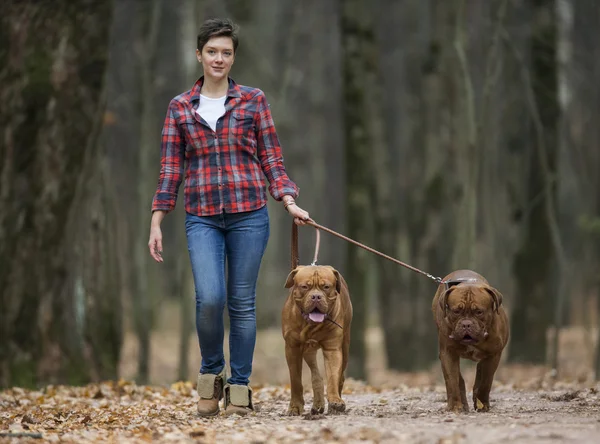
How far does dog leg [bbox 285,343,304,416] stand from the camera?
779cm

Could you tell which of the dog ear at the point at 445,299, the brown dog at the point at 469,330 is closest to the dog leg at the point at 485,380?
the brown dog at the point at 469,330

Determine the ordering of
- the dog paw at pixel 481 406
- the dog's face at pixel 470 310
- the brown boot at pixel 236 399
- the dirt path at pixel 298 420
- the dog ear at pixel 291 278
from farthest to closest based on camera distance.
Result: the dog paw at pixel 481 406 < the brown boot at pixel 236 399 < the dog ear at pixel 291 278 < the dog's face at pixel 470 310 < the dirt path at pixel 298 420

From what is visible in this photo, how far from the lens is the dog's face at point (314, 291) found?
740cm

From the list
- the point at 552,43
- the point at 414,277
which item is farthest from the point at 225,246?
the point at 414,277

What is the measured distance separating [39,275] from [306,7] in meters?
18.1

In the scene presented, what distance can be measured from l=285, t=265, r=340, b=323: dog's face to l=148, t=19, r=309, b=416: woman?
475 millimetres

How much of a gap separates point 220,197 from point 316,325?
1191mm

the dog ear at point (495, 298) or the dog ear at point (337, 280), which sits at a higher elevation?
the dog ear at point (337, 280)

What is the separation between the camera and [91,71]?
12.1 m

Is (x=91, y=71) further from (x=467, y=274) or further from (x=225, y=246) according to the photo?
(x=467, y=274)

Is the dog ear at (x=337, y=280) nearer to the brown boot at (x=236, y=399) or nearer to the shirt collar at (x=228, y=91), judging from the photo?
the brown boot at (x=236, y=399)

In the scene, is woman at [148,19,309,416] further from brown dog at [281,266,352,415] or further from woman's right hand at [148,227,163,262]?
brown dog at [281,266,352,415]

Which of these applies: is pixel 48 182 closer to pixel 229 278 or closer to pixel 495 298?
pixel 229 278

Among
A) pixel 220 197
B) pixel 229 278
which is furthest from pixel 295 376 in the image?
pixel 220 197
